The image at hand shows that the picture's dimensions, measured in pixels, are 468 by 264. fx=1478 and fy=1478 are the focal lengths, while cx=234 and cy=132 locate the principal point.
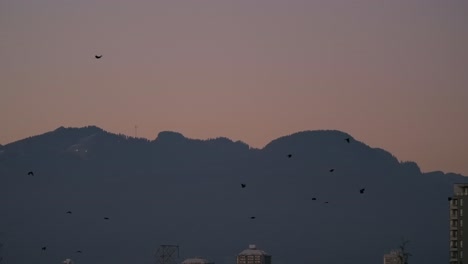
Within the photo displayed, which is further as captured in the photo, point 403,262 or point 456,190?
point 456,190

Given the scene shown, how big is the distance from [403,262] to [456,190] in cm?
2703

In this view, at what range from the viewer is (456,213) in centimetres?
18775

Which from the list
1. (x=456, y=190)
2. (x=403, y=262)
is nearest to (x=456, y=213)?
(x=456, y=190)

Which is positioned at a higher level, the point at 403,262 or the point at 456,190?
the point at 456,190

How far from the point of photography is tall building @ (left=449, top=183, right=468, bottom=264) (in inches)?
7195

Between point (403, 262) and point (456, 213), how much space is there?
24.1 meters

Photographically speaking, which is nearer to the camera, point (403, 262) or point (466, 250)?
point (403, 262)

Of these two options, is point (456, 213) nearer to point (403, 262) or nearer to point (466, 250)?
point (466, 250)

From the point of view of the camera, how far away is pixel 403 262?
166m

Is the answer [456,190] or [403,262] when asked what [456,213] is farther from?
[403,262]

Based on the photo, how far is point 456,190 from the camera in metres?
190

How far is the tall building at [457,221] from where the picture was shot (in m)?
183

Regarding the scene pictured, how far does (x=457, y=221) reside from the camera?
18588 centimetres
